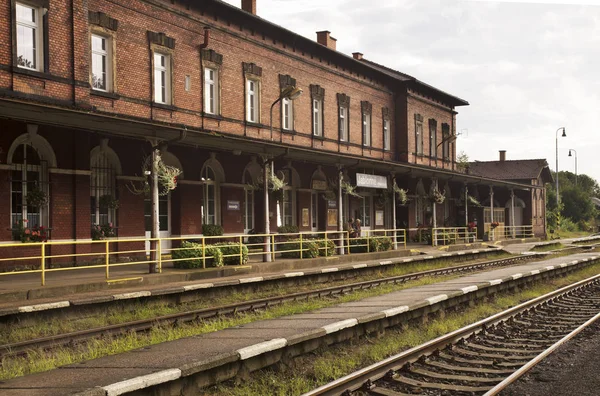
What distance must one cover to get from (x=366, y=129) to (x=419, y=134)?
565cm

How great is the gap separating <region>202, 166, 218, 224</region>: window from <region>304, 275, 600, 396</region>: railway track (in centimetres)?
1223

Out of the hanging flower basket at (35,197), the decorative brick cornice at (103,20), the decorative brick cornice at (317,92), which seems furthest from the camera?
the decorative brick cornice at (317,92)

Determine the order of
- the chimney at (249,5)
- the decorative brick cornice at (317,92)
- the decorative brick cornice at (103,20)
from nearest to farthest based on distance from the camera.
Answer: the decorative brick cornice at (103,20)
the chimney at (249,5)
the decorative brick cornice at (317,92)

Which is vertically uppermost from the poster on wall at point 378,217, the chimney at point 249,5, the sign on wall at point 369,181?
the chimney at point 249,5

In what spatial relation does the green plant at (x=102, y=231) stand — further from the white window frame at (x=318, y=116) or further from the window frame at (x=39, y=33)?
the white window frame at (x=318, y=116)

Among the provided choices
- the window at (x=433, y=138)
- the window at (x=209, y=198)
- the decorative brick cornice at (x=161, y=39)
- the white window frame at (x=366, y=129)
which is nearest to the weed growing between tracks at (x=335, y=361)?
the window at (x=209, y=198)

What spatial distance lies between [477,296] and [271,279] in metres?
5.20

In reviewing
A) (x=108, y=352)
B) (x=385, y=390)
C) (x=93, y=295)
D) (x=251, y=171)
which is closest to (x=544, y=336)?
(x=385, y=390)

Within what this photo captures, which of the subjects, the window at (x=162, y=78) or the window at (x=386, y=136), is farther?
the window at (x=386, y=136)

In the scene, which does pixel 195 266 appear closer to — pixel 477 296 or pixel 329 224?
pixel 477 296

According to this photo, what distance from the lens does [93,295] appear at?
41.1 ft

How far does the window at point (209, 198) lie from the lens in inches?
876

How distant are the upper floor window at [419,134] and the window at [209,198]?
18.1 meters

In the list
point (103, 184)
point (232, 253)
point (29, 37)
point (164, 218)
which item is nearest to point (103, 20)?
point (29, 37)
